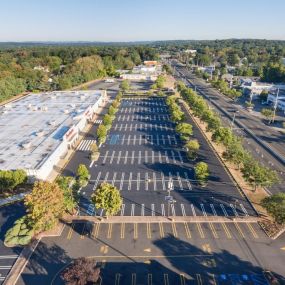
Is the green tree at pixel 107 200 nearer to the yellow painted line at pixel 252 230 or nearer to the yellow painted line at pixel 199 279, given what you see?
the yellow painted line at pixel 199 279

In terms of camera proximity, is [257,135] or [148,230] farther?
[257,135]

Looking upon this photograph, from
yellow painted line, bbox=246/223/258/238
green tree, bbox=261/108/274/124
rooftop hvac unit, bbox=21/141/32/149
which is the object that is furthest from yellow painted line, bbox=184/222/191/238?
green tree, bbox=261/108/274/124

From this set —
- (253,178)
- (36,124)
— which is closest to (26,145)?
(36,124)

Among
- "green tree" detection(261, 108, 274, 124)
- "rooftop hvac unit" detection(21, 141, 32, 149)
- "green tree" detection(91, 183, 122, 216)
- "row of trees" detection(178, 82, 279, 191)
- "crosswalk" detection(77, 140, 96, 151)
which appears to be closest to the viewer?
"green tree" detection(91, 183, 122, 216)

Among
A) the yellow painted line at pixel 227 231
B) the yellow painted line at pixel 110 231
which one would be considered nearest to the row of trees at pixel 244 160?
the yellow painted line at pixel 227 231

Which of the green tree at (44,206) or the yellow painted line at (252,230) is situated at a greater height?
the green tree at (44,206)

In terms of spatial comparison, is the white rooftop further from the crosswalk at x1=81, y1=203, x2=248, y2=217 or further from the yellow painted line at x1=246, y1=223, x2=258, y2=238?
the yellow painted line at x1=246, y1=223, x2=258, y2=238

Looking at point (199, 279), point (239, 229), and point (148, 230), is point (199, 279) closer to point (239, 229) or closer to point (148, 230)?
point (148, 230)
